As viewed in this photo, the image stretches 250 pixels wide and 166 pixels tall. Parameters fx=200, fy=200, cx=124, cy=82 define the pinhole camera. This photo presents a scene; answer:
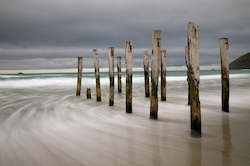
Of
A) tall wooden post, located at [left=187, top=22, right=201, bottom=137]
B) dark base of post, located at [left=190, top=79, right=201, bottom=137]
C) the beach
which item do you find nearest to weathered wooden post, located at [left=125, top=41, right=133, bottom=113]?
the beach

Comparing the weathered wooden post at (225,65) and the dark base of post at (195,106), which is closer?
the dark base of post at (195,106)

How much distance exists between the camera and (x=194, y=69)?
4.38 metres

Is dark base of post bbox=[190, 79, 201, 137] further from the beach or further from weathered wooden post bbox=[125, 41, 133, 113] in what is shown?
weathered wooden post bbox=[125, 41, 133, 113]

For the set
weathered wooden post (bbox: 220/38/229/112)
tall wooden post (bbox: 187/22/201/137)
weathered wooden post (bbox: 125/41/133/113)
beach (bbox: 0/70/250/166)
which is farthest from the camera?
weathered wooden post (bbox: 125/41/133/113)

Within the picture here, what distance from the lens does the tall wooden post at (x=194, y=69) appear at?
4.32 meters

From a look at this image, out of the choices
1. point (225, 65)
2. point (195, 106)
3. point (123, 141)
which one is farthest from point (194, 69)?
point (225, 65)

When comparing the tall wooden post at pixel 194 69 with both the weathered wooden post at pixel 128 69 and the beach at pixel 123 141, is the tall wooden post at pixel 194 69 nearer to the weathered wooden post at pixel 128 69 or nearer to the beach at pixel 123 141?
the beach at pixel 123 141

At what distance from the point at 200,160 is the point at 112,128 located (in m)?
2.45

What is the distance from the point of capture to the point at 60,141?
4.01 meters

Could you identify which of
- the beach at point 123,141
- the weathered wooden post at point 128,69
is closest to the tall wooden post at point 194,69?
the beach at point 123,141

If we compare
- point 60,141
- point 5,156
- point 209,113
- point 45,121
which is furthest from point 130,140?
point 209,113

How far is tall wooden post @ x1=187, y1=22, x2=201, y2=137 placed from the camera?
4316 mm

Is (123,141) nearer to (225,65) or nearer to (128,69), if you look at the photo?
(128,69)

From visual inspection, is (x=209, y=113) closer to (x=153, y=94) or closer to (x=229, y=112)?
(x=229, y=112)
